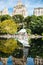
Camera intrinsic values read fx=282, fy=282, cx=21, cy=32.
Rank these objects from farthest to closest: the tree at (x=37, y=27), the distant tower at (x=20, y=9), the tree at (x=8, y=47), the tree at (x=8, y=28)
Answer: the distant tower at (x=20, y=9) → the tree at (x=37, y=27) → the tree at (x=8, y=28) → the tree at (x=8, y=47)

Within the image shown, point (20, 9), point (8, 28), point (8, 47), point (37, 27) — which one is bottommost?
point (20, 9)

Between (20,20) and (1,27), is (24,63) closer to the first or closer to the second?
(1,27)

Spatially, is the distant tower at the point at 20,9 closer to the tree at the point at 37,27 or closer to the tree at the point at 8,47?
the tree at the point at 37,27

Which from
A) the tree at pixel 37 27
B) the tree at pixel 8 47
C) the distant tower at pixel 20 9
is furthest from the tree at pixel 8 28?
the distant tower at pixel 20 9

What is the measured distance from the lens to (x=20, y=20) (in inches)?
1257

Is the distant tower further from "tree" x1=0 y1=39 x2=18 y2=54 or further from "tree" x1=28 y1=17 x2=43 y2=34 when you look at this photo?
"tree" x1=0 y1=39 x2=18 y2=54

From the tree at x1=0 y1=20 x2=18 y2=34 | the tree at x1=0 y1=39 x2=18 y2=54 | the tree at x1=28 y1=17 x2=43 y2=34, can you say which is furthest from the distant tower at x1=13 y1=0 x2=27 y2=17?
the tree at x1=0 y1=39 x2=18 y2=54

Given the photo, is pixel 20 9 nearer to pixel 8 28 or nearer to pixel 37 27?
pixel 37 27

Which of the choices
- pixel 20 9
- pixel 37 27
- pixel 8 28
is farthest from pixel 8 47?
pixel 20 9

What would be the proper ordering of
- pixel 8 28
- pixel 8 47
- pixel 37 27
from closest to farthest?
pixel 8 47 < pixel 8 28 < pixel 37 27

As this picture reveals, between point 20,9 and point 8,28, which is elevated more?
point 8,28

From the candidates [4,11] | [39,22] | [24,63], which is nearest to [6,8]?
[4,11]

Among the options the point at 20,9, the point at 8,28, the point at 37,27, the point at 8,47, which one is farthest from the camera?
the point at 20,9

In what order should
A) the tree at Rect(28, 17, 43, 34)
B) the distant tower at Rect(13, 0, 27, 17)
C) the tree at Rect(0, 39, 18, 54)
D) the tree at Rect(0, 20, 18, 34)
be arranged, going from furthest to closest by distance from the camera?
the distant tower at Rect(13, 0, 27, 17) → the tree at Rect(28, 17, 43, 34) → the tree at Rect(0, 20, 18, 34) → the tree at Rect(0, 39, 18, 54)
